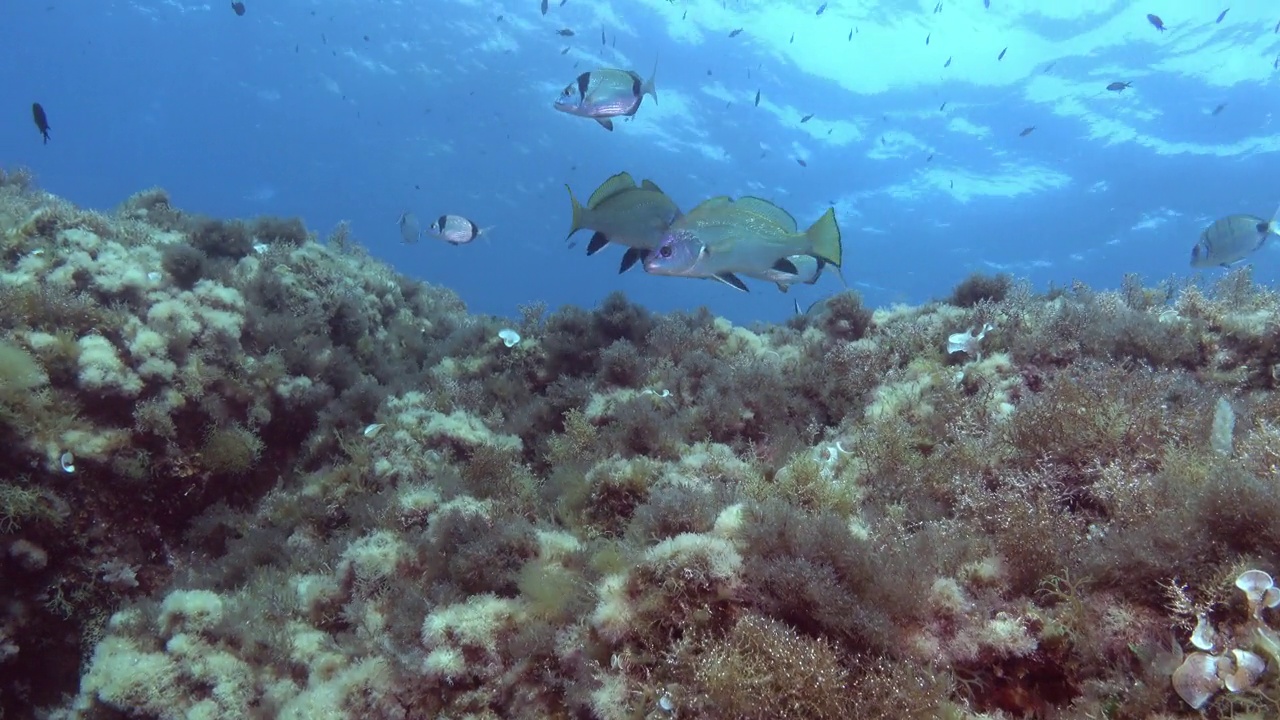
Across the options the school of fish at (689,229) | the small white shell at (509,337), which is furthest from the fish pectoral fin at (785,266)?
the small white shell at (509,337)

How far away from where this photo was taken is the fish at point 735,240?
13.4 ft

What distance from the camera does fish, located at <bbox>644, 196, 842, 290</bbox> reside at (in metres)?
4.10

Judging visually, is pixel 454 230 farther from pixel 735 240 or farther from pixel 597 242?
pixel 735 240

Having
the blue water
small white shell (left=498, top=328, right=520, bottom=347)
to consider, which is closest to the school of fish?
small white shell (left=498, top=328, right=520, bottom=347)

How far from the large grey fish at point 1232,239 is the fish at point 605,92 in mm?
6242

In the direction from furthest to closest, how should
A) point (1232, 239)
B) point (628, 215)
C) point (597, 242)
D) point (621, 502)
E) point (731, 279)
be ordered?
point (1232, 239) → point (597, 242) → point (628, 215) → point (731, 279) → point (621, 502)

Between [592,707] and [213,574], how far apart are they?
3.76 m

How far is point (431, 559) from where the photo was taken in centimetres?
381

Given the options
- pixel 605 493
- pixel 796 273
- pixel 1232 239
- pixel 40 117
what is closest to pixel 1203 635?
pixel 605 493

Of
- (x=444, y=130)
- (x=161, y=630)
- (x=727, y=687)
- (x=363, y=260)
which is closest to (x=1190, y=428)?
(x=727, y=687)

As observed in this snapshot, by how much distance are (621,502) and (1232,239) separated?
7.37 meters

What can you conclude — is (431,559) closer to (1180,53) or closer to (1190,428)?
(1190,428)

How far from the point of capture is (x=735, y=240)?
13.6 ft

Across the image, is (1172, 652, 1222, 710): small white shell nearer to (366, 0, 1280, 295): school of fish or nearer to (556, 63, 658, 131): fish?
(366, 0, 1280, 295): school of fish
